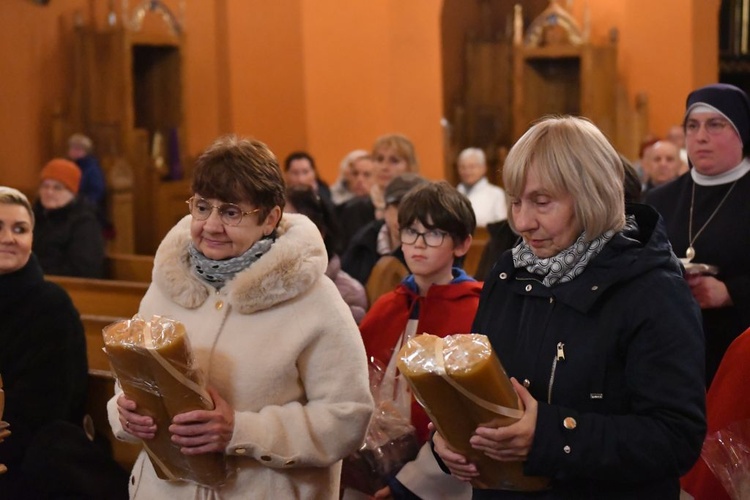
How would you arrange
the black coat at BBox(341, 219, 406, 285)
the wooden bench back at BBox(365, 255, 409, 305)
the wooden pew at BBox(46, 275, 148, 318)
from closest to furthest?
the wooden bench back at BBox(365, 255, 409, 305)
the black coat at BBox(341, 219, 406, 285)
the wooden pew at BBox(46, 275, 148, 318)

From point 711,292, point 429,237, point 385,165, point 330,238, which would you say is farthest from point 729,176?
point 385,165

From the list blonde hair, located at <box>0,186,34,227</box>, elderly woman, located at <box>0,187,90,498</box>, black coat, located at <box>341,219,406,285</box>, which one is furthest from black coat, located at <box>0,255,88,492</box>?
black coat, located at <box>341,219,406,285</box>

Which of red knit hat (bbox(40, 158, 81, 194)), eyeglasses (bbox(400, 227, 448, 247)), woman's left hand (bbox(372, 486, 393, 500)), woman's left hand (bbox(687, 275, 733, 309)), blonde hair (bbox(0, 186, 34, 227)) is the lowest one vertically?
woman's left hand (bbox(372, 486, 393, 500))

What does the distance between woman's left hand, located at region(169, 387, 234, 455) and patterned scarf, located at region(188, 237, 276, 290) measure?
307mm

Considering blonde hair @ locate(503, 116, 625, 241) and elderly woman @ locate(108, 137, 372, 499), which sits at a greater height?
blonde hair @ locate(503, 116, 625, 241)

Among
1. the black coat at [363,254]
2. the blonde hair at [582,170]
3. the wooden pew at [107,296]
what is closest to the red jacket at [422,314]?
the blonde hair at [582,170]

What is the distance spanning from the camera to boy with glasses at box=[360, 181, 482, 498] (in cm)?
372

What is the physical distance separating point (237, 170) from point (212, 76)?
9580 millimetres

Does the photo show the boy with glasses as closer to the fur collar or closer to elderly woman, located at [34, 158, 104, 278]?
the fur collar

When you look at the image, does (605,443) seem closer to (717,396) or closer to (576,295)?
(576,295)

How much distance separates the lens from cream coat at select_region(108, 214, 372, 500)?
2926 millimetres

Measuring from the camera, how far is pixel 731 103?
411 cm

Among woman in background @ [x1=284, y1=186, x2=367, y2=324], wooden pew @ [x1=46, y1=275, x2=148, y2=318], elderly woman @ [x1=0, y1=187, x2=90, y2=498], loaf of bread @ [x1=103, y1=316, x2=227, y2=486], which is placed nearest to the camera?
loaf of bread @ [x1=103, y1=316, x2=227, y2=486]

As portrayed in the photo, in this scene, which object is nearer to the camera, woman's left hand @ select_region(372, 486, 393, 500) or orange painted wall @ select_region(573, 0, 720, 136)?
woman's left hand @ select_region(372, 486, 393, 500)
